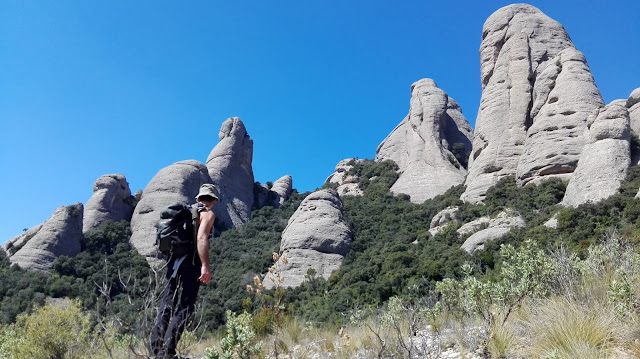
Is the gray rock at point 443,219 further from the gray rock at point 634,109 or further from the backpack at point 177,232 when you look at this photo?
the backpack at point 177,232

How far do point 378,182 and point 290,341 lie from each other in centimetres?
4199

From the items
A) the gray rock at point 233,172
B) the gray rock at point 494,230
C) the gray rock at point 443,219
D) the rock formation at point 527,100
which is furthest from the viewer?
the gray rock at point 233,172

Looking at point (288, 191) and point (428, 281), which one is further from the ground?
point (288, 191)

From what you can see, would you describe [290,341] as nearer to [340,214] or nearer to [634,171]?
[634,171]

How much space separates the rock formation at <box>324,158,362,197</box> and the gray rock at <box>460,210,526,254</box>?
23.1m

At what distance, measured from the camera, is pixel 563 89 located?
3000 centimetres

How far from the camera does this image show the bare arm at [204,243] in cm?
368

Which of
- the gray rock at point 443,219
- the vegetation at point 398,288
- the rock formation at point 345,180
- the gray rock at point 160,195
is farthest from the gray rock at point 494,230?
the gray rock at point 160,195

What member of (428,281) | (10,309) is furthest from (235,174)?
(428,281)

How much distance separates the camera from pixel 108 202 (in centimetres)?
4081

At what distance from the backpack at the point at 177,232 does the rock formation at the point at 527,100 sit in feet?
90.7

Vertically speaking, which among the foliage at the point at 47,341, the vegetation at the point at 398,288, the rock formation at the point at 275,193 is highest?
the rock formation at the point at 275,193

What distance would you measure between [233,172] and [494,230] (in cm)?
3398

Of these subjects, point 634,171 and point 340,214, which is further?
point 340,214
